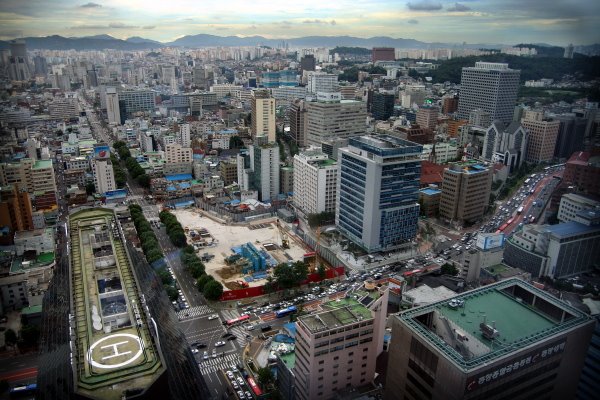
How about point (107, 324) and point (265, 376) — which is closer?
point (107, 324)

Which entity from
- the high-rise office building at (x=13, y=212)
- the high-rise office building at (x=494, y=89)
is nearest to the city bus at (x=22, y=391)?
the high-rise office building at (x=13, y=212)

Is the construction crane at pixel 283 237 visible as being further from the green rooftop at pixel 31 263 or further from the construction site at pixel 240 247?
the green rooftop at pixel 31 263

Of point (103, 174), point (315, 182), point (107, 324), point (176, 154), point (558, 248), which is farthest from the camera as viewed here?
point (176, 154)

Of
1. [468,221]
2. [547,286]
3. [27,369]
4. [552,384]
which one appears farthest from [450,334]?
[468,221]

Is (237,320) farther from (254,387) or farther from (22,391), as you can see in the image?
(22,391)

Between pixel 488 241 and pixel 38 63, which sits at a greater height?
pixel 38 63

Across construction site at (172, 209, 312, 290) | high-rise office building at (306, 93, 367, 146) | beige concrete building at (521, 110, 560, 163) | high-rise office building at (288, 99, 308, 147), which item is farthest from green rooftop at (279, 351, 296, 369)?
high-rise office building at (288, 99, 308, 147)

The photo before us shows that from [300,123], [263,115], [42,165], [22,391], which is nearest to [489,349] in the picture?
[22,391]
